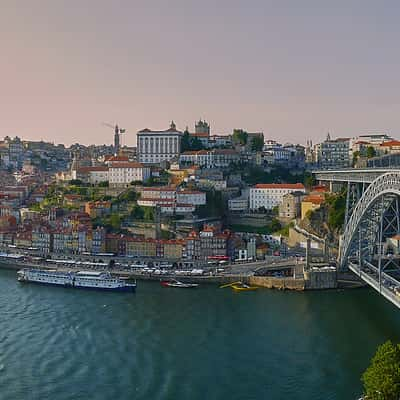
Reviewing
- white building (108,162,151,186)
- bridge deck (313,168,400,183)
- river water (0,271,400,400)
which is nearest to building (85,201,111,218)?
white building (108,162,151,186)

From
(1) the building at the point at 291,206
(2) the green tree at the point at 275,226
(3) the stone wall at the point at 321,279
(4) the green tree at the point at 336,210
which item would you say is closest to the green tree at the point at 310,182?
(1) the building at the point at 291,206

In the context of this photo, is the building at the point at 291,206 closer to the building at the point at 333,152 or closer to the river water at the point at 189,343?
the river water at the point at 189,343

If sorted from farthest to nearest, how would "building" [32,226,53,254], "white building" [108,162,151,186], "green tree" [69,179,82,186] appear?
"green tree" [69,179,82,186], "white building" [108,162,151,186], "building" [32,226,53,254]

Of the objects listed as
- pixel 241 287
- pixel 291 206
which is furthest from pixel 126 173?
pixel 241 287

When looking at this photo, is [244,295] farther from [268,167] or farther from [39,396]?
[268,167]

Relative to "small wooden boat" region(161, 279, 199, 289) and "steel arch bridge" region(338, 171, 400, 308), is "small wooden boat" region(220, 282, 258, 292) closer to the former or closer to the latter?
"small wooden boat" region(161, 279, 199, 289)

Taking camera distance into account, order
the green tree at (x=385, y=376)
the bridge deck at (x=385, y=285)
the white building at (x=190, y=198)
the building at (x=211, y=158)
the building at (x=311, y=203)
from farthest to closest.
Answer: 1. the building at (x=211, y=158)
2. the white building at (x=190, y=198)
3. the building at (x=311, y=203)
4. the bridge deck at (x=385, y=285)
5. the green tree at (x=385, y=376)

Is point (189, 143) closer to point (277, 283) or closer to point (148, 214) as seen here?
point (148, 214)
